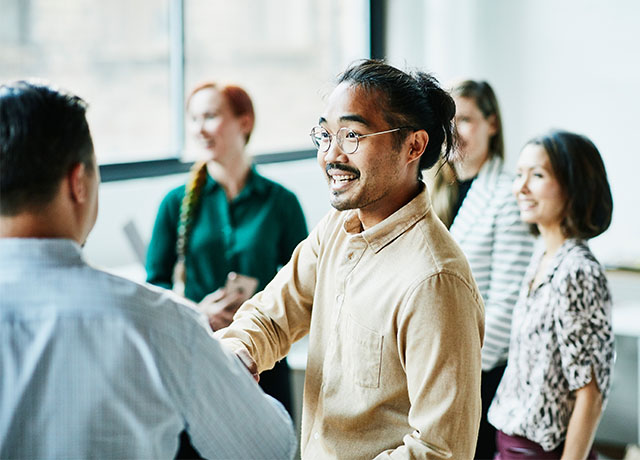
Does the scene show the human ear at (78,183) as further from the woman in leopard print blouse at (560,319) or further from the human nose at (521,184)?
the human nose at (521,184)

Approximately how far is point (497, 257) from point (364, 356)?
47.4 inches

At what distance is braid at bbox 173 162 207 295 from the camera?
2.72 m

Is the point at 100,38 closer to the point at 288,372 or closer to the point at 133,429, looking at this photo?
the point at 288,372

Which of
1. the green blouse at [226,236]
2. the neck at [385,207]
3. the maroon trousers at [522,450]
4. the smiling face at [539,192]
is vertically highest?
the neck at [385,207]

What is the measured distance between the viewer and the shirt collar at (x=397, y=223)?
155 centimetres

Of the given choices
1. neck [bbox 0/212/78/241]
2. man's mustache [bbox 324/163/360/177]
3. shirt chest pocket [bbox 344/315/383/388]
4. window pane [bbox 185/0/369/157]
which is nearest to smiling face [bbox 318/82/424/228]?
man's mustache [bbox 324/163/360/177]

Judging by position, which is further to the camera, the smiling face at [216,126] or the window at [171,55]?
the window at [171,55]

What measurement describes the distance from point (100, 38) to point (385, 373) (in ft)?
9.71

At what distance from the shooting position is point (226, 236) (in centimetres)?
274

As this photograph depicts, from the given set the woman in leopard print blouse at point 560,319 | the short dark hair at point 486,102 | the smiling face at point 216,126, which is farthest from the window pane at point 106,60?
the woman in leopard print blouse at point 560,319

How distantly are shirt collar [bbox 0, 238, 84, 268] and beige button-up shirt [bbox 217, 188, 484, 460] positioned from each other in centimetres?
56

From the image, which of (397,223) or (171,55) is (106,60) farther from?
(397,223)

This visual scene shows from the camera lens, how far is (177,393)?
115 centimetres

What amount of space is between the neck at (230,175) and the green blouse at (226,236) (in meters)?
0.02
